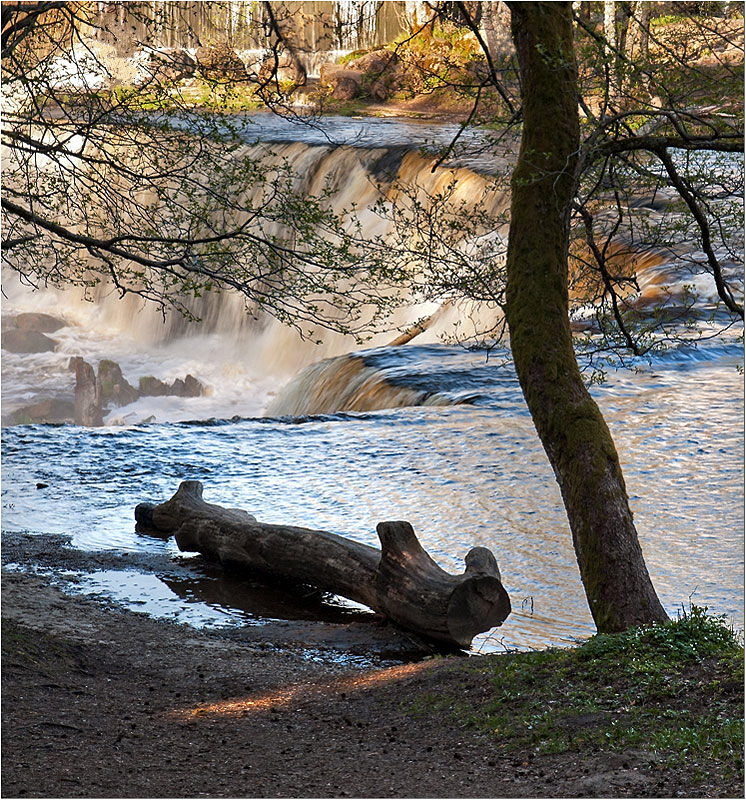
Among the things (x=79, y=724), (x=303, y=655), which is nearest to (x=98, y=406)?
(x=303, y=655)

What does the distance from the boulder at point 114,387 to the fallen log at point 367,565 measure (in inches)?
557

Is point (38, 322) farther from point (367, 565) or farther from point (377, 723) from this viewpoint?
point (377, 723)

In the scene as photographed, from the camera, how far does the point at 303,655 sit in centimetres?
700

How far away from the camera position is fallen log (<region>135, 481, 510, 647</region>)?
6902mm

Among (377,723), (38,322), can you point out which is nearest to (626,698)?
(377,723)

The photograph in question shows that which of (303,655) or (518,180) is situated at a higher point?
(518,180)

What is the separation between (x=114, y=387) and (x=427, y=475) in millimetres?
14170

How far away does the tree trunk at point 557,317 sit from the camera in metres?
5.87

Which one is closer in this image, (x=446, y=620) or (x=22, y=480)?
(x=446, y=620)

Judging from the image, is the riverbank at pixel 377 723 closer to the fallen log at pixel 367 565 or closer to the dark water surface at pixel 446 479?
the fallen log at pixel 367 565

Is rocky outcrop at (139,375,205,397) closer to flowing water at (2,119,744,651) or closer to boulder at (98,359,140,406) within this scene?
boulder at (98,359,140,406)

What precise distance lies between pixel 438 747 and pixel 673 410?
903 centimetres

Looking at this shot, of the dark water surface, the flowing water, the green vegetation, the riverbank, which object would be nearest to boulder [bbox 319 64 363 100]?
the flowing water

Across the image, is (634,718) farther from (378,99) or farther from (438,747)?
(378,99)
